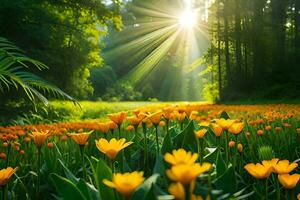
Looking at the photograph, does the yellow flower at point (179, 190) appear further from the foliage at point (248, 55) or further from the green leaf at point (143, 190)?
the foliage at point (248, 55)

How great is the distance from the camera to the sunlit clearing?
85.1ft

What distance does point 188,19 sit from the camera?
1102 inches

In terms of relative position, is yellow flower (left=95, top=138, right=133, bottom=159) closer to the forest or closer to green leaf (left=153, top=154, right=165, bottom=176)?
the forest

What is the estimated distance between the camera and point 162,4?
33.4 meters

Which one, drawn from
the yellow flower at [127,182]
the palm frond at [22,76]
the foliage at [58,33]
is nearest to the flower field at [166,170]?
the yellow flower at [127,182]

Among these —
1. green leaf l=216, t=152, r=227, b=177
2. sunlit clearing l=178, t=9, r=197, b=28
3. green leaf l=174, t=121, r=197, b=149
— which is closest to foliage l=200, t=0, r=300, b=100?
sunlit clearing l=178, t=9, r=197, b=28

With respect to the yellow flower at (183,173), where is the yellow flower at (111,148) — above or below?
below

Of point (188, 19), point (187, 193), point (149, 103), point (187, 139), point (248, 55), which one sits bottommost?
point (149, 103)

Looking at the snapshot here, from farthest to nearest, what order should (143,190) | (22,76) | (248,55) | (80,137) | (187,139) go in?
1. (248,55)
2. (22,76)
3. (187,139)
4. (80,137)
5. (143,190)

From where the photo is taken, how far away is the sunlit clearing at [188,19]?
1021 inches

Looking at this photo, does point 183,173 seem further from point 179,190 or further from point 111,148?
point 111,148

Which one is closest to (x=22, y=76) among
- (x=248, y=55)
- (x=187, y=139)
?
(x=187, y=139)

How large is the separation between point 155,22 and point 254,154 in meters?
33.2

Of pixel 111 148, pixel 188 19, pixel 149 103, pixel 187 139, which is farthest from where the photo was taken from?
pixel 188 19
